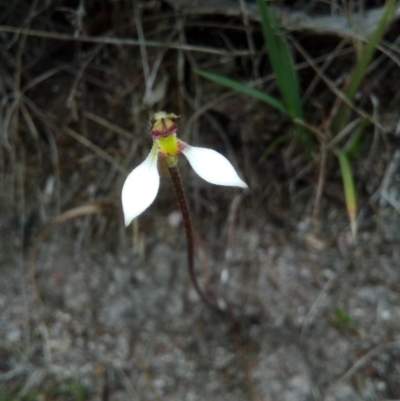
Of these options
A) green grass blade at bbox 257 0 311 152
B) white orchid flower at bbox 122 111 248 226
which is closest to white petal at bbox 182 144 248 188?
white orchid flower at bbox 122 111 248 226

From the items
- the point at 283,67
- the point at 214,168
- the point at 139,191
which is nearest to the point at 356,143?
the point at 283,67

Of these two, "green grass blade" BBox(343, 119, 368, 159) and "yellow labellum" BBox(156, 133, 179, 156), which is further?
"green grass blade" BBox(343, 119, 368, 159)

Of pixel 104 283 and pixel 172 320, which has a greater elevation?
pixel 104 283

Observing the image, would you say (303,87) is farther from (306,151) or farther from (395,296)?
(395,296)

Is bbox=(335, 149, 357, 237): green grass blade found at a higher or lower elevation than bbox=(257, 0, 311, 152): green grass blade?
lower

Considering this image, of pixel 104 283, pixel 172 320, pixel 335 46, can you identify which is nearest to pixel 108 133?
pixel 104 283

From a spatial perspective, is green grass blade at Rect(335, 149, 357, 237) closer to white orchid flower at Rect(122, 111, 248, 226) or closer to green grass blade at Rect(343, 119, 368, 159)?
green grass blade at Rect(343, 119, 368, 159)

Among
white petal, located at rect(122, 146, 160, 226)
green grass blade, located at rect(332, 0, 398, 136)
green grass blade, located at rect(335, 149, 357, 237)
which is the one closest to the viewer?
white petal, located at rect(122, 146, 160, 226)

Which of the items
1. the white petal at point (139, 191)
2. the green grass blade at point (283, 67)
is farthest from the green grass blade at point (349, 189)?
the white petal at point (139, 191)
